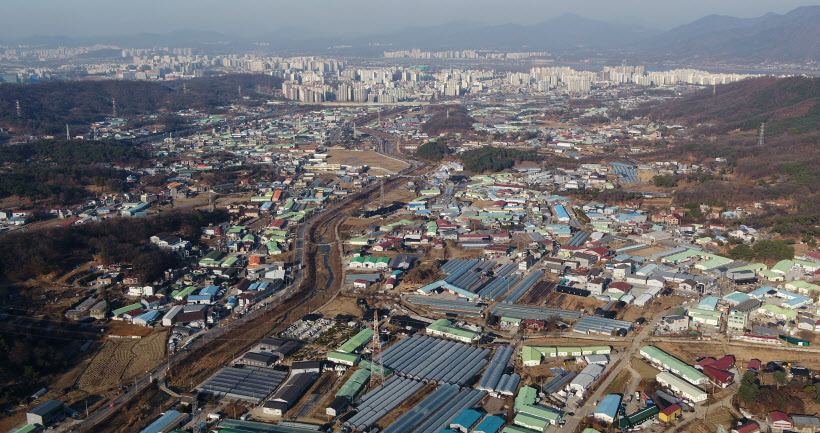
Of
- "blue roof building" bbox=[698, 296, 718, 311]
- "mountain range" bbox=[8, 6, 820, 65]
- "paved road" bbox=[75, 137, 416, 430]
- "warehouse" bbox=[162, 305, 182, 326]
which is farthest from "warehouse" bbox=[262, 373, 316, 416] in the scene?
"mountain range" bbox=[8, 6, 820, 65]

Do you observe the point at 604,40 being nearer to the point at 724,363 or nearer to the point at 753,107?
the point at 753,107

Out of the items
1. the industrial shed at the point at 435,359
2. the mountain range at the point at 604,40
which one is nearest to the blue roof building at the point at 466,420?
the industrial shed at the point at 435,359

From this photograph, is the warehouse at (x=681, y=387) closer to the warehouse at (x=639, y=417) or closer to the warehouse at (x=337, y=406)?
the warehouse at (x=639, y=417)

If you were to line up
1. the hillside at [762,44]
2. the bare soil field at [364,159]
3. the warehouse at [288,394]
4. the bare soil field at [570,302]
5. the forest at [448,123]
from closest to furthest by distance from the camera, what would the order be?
the warehouse at [288,394]
the bare soil field at [570,302]
the bare soil field at [364,159]
the forest at [448,123]
the hillside at [762,44]

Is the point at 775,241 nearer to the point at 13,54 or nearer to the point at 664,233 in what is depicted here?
the point at 664,233

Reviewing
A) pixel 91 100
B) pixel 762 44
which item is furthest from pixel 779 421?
pixel 762 44

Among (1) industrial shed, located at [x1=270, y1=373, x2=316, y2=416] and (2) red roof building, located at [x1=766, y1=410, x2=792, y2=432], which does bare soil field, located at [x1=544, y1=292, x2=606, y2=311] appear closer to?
(2) red roof building, located at [x1=766, y1=410, x2=792, y2=432]
